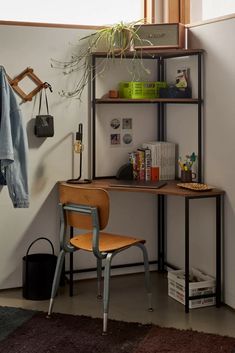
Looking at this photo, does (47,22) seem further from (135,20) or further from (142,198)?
(142,198)

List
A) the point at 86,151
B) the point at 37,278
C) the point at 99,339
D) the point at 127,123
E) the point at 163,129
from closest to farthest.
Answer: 1. the point at 99,339
2. the point at 37,278
3. the point at 86,151
4. the point at 127,123
5. the point at 163,129

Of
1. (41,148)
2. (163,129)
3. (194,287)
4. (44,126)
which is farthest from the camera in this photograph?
(163,129)

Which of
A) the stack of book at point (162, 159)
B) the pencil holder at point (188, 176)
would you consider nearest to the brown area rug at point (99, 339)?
the pencil holder at point (188, 176)

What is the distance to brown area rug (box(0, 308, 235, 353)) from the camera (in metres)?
3.02

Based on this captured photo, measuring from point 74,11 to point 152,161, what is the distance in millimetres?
1281

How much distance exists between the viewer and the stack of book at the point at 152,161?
415 centimetres

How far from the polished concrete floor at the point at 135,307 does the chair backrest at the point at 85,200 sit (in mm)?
612

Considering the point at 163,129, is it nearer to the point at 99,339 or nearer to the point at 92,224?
the point at 92,224

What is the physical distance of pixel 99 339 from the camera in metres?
3.14

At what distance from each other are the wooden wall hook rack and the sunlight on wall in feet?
1.46

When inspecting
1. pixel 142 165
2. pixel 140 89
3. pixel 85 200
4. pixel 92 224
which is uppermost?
pixel 140 89

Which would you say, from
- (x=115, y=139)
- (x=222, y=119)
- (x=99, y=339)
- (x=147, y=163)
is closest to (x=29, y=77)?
(x=115, y=139)

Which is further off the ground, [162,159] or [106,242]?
[162,159]

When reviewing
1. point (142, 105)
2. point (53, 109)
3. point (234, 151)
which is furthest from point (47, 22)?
point (234, 151)
